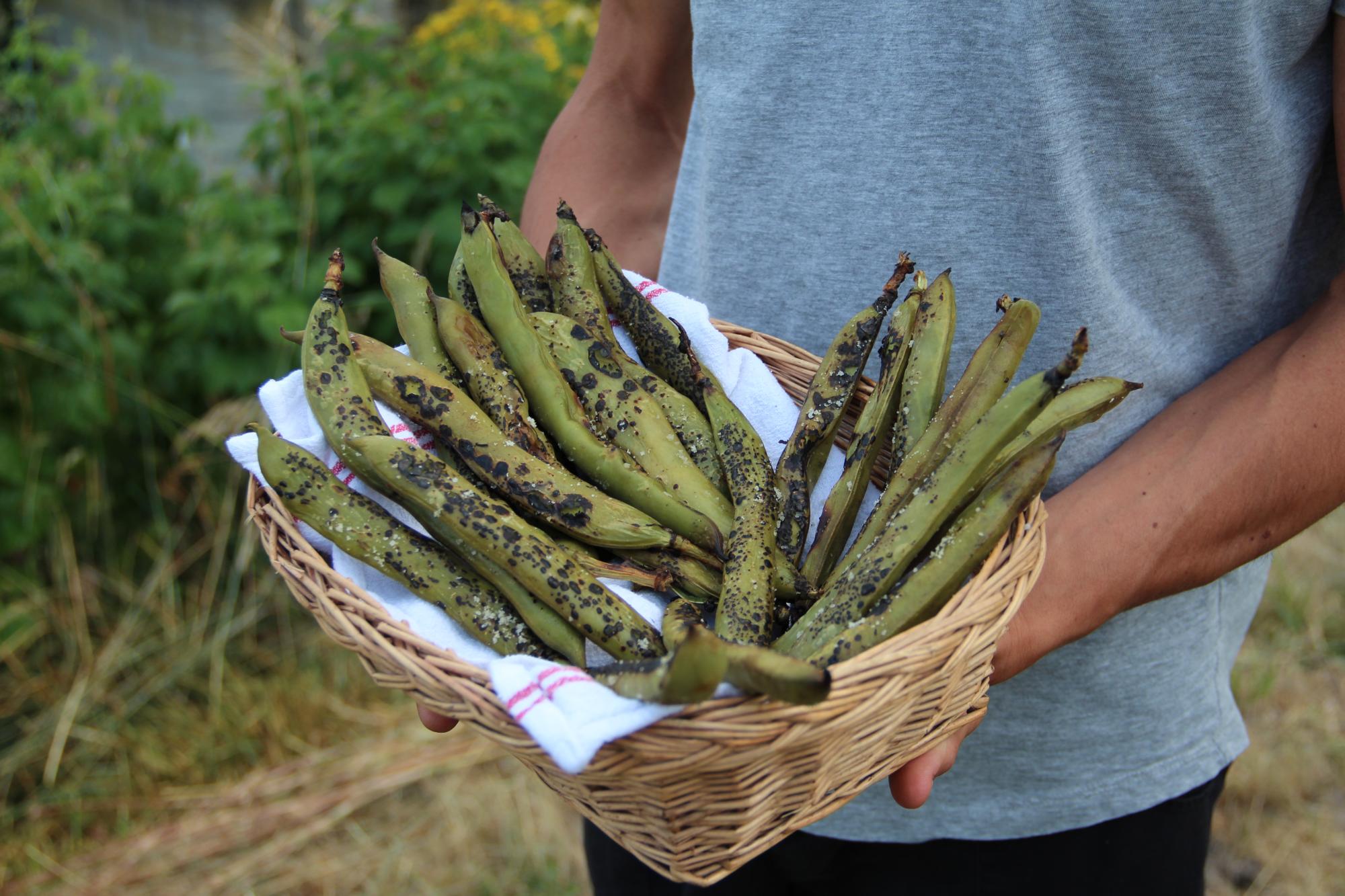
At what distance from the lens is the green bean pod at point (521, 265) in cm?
190

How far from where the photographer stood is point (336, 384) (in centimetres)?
160

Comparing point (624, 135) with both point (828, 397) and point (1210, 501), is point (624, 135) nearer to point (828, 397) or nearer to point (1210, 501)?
point (828, 397)

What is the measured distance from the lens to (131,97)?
387 centimetres

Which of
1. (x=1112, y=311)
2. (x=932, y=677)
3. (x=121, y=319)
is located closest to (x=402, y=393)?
(x=932, y=677)

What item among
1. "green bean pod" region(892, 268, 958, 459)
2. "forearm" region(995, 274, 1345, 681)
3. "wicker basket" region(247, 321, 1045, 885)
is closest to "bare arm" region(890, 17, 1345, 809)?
"forearm" region(995, 274, 1345, 681)

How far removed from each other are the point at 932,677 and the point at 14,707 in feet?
11.6

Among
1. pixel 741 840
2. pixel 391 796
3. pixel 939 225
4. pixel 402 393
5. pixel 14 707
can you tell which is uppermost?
pixel 939 225

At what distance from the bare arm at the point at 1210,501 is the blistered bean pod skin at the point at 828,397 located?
41cm

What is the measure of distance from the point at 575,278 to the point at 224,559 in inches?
111

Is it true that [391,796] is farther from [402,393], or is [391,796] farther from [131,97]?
[131,97]

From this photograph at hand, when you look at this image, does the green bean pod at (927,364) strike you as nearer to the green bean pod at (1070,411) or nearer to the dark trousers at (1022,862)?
the green bean pod at (1070,411)

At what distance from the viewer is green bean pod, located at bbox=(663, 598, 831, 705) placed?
40.3 inches

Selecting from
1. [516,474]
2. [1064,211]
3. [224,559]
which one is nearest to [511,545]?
[516,474]

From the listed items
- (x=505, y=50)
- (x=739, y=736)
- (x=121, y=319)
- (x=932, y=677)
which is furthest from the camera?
(x=505, y=50)
